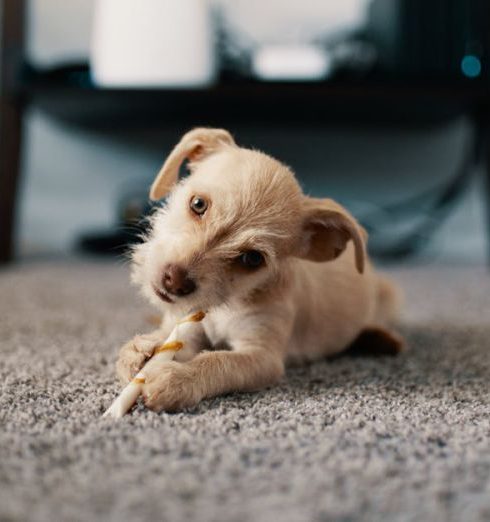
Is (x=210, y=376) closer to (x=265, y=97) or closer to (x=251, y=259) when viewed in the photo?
(x=251, y=259)

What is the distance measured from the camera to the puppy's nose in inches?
37.5

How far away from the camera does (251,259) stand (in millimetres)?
1051

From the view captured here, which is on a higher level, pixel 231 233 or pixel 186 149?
pixel 186 149

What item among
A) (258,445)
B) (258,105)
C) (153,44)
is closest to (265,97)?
(258,105)

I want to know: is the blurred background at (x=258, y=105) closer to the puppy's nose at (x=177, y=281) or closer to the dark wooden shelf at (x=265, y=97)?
the dark wooden shelf at (x=265, y=97)

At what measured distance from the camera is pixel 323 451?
0.73 meters

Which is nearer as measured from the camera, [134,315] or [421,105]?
[134,315]

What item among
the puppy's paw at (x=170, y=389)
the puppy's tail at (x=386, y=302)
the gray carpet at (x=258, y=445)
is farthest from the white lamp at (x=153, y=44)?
the puppy's paw at (x=170, y=389)

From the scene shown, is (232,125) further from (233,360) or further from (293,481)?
(293,481)

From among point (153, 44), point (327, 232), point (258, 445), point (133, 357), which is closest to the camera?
point (258, 445)

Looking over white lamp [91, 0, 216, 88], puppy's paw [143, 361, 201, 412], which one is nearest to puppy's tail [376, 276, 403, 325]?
puppy's paw [143, 361, 201, 412]

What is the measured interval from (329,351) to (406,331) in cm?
34

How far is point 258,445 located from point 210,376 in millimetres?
206

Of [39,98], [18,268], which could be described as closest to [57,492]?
[18,268]
